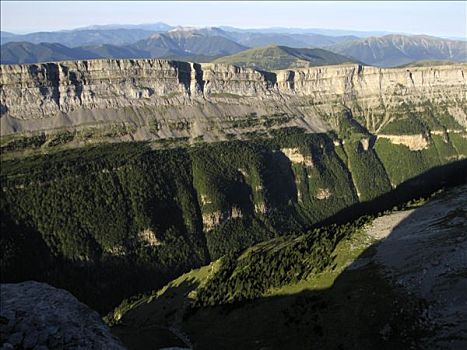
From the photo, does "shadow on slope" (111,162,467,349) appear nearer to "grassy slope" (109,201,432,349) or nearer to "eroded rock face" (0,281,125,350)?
"grassy slope" (109,201,432,349)

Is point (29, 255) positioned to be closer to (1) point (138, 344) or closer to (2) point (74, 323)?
(1) point (138, 344)

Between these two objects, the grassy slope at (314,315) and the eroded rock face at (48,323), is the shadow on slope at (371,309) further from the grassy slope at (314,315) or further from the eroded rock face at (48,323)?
the eroded rock face at (48,323)

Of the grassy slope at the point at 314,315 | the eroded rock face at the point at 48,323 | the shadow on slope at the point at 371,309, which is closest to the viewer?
the eroded rock face at the point at 48,323


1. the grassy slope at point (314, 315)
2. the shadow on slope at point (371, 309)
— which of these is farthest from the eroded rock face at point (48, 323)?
the grassy slope at point (314, 315)

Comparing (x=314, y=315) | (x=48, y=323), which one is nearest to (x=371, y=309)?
(x=314, y=315)

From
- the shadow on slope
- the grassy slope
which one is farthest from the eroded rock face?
the grassy slope

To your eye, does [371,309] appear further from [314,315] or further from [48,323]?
[48,323]

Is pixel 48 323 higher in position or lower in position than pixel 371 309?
higher

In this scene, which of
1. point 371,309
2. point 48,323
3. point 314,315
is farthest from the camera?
point 314,315
